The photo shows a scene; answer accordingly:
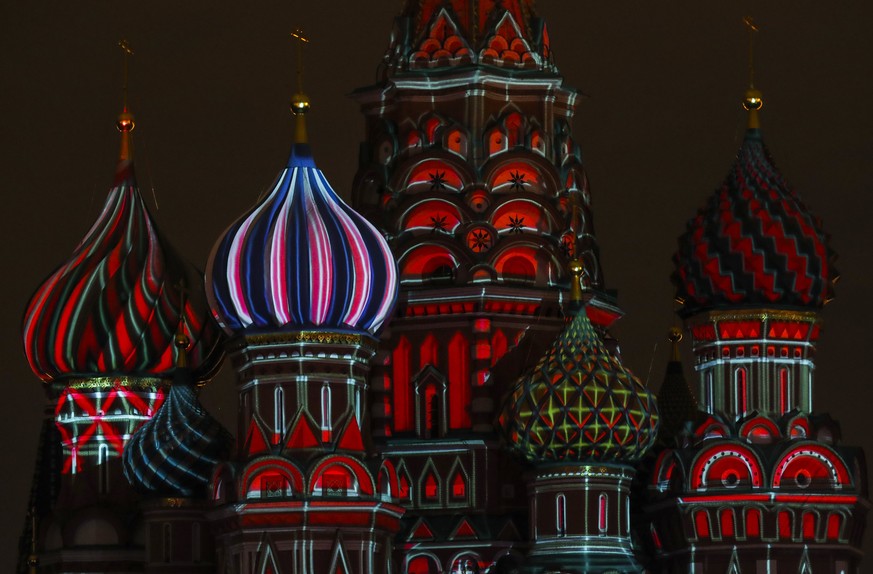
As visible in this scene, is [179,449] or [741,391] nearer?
[179,449]

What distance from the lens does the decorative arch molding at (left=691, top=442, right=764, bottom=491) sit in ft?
158

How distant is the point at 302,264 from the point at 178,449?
10.8 ft

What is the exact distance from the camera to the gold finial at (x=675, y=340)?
52.3m

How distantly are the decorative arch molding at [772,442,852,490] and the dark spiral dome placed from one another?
7.09 m

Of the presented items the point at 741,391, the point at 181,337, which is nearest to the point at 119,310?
the point at 181,337

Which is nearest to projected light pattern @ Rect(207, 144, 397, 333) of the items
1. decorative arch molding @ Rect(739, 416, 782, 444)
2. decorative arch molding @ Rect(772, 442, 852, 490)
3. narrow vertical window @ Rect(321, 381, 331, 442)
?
narrow vertical window @ Rect(321, 381, 331, 442)

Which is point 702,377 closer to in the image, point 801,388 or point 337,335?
point 801,388

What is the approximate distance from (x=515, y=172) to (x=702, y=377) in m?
3.64

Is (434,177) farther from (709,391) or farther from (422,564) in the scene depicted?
(422,564)

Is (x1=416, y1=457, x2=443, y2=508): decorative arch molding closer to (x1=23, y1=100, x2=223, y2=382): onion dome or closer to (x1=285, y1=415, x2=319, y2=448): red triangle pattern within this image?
(x1=285, y1=415, x2=319, y2=448): red triangle pattern

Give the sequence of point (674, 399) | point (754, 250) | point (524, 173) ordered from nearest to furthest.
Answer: point (754, 250)
point (524, 173)
point (674, 399)

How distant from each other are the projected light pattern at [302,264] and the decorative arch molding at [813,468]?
18.2ft

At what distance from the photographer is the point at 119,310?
165 feet

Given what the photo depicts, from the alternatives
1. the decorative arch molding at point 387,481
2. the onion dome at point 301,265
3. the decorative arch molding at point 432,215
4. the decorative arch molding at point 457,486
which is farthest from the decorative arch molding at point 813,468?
the onion dome at point 301,265
